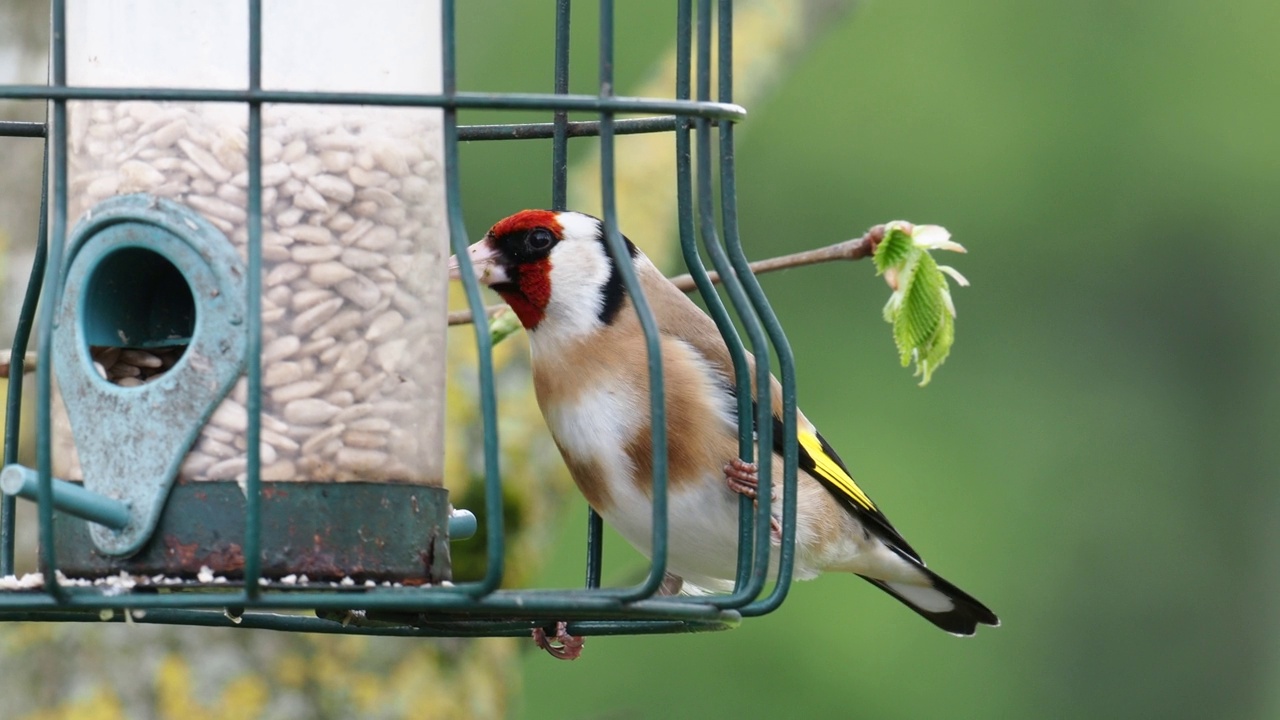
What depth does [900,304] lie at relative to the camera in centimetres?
368

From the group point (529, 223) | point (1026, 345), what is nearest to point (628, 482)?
point (529, 223)

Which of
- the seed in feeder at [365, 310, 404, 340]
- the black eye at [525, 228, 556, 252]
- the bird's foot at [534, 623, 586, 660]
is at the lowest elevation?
the bird's foot at [534, 623, 586, 660]

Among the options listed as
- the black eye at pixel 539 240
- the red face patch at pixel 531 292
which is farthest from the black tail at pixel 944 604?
the black eye at pixel 539 240

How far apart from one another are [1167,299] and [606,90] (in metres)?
10.4

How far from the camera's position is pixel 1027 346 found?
1133cm

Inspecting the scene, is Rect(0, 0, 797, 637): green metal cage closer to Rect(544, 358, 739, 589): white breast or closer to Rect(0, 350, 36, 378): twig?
Rect(0, 350, 36, 378): twig

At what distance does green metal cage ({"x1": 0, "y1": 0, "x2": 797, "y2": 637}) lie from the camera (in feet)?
8.39

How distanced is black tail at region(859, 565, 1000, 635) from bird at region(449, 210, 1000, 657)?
1010mm

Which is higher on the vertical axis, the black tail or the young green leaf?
the young green leaf

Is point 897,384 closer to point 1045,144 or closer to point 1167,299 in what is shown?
Answer: point 1045,144

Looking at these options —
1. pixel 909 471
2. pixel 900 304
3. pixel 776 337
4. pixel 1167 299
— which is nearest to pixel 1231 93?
pixel 1167 299

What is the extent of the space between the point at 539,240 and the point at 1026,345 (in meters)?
7.95

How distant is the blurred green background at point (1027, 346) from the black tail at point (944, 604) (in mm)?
4099

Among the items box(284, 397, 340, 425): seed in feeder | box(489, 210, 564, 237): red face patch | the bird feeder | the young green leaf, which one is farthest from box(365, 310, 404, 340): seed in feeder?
the young green leaf
